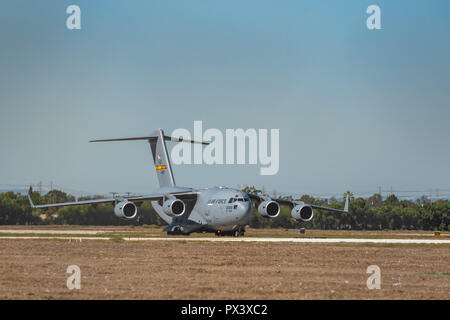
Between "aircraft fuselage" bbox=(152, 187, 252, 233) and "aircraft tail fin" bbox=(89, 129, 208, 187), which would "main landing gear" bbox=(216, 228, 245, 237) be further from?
"aircraft tail fin" bbox=(89, 129, 208, 187)

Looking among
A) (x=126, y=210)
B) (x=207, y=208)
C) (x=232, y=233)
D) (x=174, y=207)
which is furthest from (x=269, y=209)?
(x=126, y=210)

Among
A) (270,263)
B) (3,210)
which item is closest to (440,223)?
(3,210)

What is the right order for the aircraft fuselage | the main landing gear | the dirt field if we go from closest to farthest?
the dirt field → the aircraft fuselage → the main landing gear

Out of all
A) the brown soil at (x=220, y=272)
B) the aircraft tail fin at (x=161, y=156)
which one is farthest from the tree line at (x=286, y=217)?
the brown soil at (x=220, y=272)

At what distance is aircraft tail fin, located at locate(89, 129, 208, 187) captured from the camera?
5953 cm

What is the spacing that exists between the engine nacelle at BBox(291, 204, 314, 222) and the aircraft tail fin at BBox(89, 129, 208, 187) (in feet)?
39.3

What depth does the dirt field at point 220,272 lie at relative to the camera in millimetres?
17438

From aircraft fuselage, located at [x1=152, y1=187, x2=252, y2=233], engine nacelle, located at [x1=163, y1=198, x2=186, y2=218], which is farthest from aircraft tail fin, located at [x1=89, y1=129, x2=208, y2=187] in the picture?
engine nacelle, located at [x1=163, y1=198, x2=186, y2=218]

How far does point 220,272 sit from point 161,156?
37751 millimetres

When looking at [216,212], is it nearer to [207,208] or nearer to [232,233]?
[207,208]
